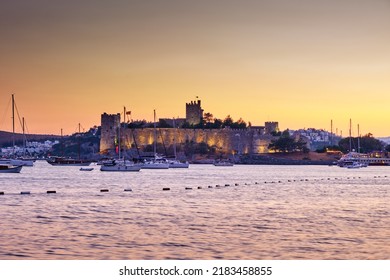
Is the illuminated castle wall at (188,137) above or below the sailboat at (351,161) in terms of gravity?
above

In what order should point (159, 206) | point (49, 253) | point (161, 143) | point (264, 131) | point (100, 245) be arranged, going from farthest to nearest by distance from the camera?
point (264, 131) < point (161, 143) < point (159, 206) < point (100, 245) < point (49, 253)

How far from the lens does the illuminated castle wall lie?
287ft

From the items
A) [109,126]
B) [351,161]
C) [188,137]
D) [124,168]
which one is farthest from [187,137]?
[124,168]

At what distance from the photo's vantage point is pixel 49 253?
32.4 ft

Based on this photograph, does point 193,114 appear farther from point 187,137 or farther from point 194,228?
point 194,228

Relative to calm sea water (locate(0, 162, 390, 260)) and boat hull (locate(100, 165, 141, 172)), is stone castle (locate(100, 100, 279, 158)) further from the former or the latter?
calm sea water (locate(0, 162, 390, 260))

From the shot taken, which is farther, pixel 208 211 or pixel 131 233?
pixel 208 211

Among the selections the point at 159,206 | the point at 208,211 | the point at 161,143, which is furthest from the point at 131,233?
the point at 161,143

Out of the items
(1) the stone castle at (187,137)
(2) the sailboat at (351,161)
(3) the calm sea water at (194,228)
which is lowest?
(3) the calm sea water at (194,228)

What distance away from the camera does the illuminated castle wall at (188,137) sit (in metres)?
87.5

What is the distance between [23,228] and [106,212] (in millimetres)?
3662

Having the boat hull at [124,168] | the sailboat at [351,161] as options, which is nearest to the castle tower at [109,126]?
the sailboat at [351,161]

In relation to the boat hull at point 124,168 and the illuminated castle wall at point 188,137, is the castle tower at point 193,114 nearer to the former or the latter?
the illuminated castle wall at point 188,137
